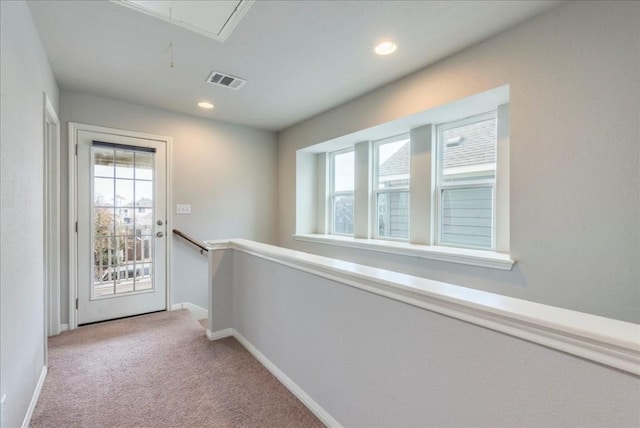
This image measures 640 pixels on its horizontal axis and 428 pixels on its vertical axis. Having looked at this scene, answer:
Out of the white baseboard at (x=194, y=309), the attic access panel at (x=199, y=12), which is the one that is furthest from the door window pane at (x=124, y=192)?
the attic access panel at (x=199, y=12)

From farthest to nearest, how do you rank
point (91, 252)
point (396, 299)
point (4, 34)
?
1. point (91, 252)
2. point (4, 34)
3. point (396, 299)

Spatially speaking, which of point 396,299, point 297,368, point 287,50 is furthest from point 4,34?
point 297,368

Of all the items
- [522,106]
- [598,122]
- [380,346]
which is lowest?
[380,346]

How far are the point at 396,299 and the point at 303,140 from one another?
3142mm

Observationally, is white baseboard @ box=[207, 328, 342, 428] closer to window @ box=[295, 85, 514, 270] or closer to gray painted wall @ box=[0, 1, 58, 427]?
gray painted wall @ box=[0, 1, 58, 427]

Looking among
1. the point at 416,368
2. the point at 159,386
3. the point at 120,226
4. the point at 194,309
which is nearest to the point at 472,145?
the point at 416,368

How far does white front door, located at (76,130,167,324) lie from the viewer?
9.98ft

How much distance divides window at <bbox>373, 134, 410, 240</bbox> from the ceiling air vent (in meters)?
1.69

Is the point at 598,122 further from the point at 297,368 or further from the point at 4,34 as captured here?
the point at 4,34

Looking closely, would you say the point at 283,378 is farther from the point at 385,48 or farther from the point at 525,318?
the point at 385,48

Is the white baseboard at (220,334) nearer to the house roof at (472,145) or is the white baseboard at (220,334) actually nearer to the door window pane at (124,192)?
the door window pane at (124,192)

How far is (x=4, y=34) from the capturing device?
52.1 inches

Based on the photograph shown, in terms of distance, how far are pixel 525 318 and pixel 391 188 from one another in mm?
2612

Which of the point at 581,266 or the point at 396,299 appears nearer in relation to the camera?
the point at 396,299
